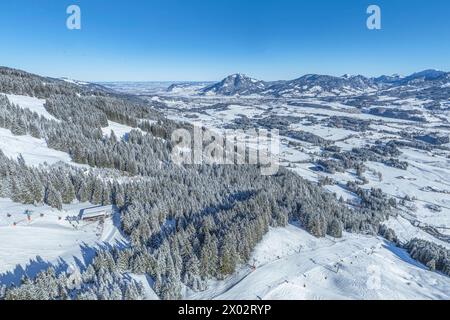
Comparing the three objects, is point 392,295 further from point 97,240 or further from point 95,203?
point 95,203

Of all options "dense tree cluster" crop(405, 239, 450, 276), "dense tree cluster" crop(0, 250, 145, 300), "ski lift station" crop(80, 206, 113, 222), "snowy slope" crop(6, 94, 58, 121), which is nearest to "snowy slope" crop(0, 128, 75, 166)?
"snowy slope" crop(6, 94, 58, 121)

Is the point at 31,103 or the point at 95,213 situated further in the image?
the point at 31,103

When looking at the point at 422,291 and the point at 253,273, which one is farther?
the point at 422,291

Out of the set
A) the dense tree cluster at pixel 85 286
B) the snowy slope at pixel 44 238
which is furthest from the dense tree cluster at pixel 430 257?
the snowy slope at pixel 44 238

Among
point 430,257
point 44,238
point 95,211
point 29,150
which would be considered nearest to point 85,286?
point 44,238

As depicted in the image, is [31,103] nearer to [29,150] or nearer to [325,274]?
[29,150]

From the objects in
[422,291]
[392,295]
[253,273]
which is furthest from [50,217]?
[422,291]

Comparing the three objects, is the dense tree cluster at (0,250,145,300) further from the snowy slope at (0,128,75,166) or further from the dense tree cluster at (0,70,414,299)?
the snowy slope at (0,128,75,166)

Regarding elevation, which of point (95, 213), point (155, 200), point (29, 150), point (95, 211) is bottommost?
point (95, 213)

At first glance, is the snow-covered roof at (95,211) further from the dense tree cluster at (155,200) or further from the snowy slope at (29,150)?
the snowy slope at (29,150)
